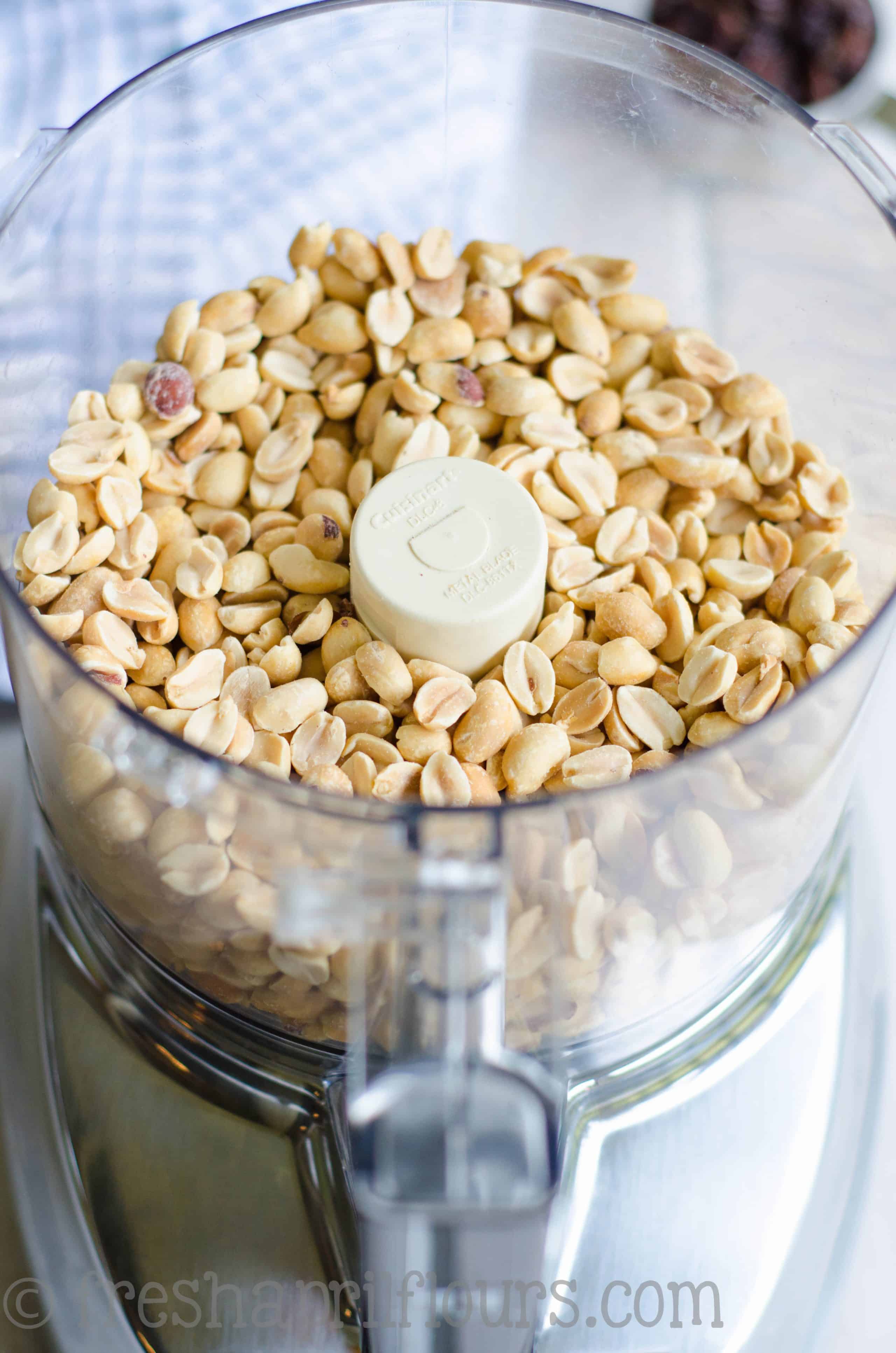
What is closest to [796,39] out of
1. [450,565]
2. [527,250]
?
[527,250]

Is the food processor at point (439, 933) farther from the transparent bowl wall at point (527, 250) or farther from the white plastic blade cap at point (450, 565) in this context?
the white plastic blade cap at point (450, 565)

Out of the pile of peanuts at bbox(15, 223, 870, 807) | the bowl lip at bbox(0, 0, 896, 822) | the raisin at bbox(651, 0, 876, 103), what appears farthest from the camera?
the raisin at bbox(651, 0, 876, 103)

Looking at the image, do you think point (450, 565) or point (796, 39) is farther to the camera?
point (796, 39)

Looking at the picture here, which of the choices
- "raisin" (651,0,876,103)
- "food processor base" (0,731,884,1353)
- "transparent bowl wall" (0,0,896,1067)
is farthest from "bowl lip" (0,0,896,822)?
"raisin" (651,0,876,103)

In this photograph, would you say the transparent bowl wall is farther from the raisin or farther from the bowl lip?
the raisin

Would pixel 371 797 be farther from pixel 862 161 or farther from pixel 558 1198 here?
pixel 862 161

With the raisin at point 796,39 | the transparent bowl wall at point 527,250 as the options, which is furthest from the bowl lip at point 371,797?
the raisin at point 796,39
